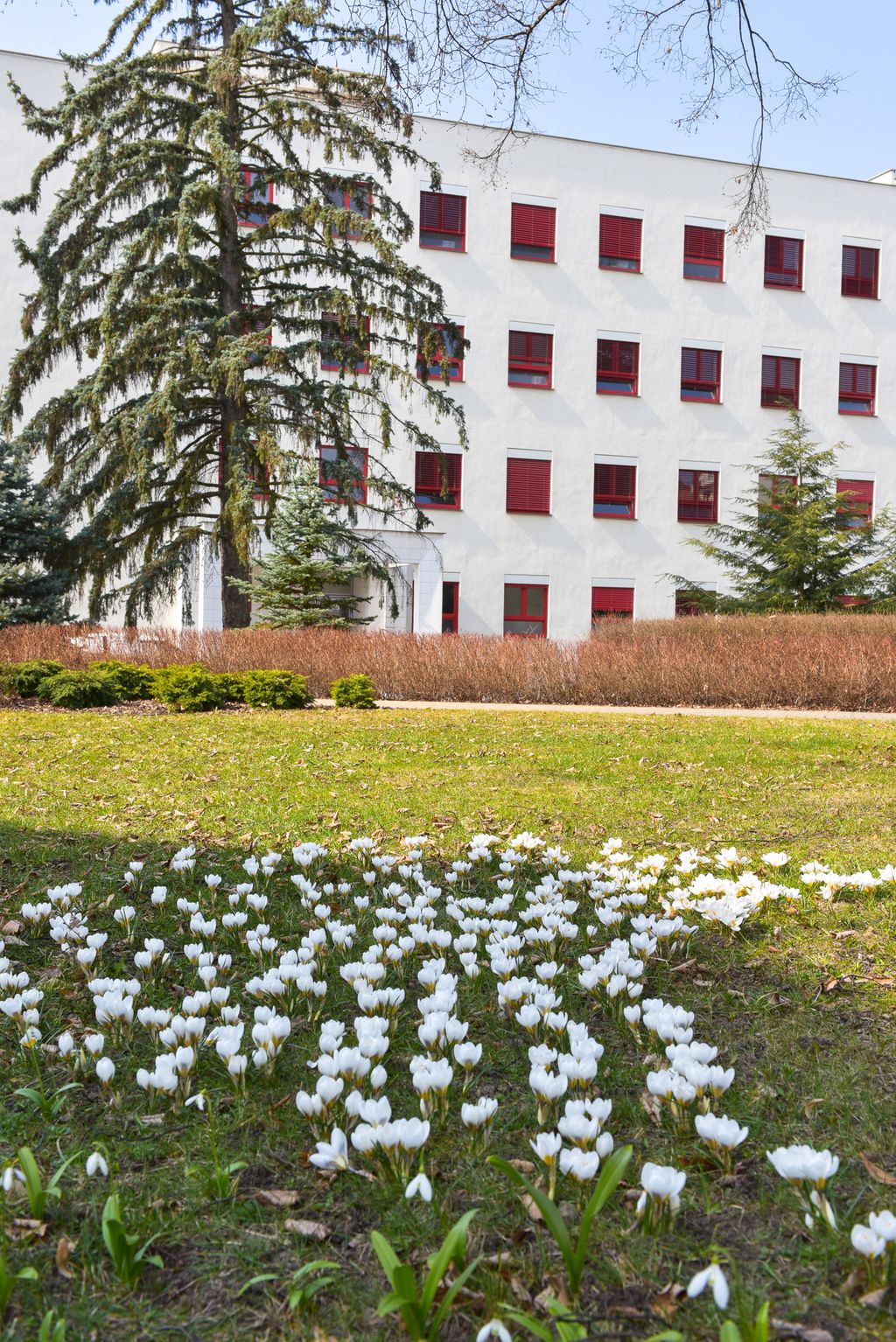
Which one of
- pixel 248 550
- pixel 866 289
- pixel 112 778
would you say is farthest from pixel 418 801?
pixel 866 289

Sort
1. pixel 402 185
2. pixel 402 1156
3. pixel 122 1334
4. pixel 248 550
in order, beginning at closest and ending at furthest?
pixel 122 1334 → pixel 402 1156 → pixel 248 550 → pixel 402 185

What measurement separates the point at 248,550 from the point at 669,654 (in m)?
7.73

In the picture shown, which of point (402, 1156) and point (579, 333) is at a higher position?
point (579, 333)

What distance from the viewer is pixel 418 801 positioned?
7012 mm

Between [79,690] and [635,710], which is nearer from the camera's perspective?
[79,690]

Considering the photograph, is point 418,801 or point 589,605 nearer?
point 418,801

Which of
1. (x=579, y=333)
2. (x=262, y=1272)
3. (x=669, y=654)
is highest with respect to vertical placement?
(x=579, y=333)

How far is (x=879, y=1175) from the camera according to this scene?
238cm

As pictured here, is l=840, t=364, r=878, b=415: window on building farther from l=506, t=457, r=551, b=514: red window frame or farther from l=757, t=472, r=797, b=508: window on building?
l=506, t=457, r=551, b=514: red window frame

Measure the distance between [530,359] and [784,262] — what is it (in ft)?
31.1

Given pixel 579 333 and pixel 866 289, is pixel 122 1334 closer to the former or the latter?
pixel 579 333

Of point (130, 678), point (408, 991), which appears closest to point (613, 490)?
point (130, 678)

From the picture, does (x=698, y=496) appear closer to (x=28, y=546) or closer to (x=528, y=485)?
(x=528, y=485)

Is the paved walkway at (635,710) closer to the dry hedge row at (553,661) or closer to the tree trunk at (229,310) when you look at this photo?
the dry hedge row at (553,661)
